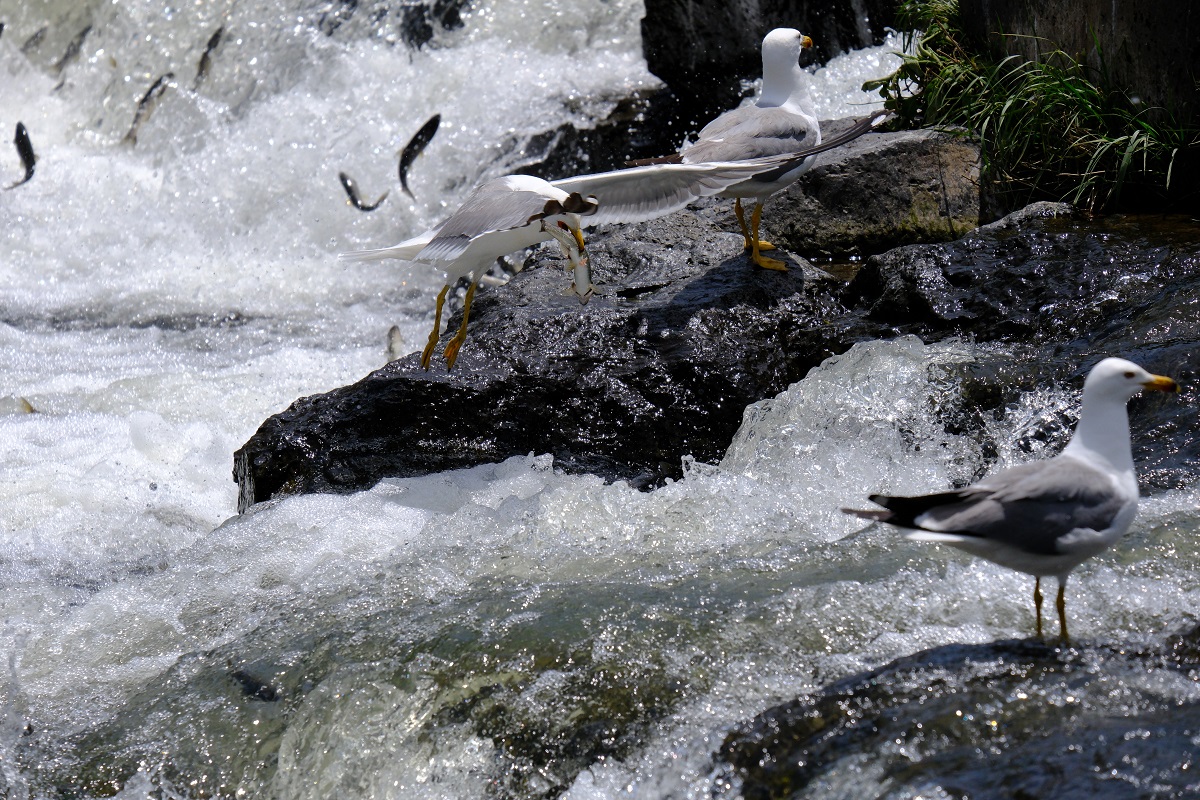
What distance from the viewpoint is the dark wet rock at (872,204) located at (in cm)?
662

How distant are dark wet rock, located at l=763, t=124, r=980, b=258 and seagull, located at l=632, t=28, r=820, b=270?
84 cm

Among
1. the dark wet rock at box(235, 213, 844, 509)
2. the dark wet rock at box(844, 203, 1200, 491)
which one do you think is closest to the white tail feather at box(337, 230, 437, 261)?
the dark wet rock at box(235, 213, 844, 509)

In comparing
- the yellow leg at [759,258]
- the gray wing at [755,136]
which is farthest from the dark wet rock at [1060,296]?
the gray wing at [755,136]

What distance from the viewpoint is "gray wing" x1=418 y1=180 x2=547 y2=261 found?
469 centimetres

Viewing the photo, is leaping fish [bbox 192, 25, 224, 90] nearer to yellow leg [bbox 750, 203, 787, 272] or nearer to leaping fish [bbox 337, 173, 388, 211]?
leaping fish [bbox 337, 173, 388, 211]

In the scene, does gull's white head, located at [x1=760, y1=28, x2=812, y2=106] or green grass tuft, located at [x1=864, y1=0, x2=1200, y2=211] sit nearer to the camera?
gull's white head, located at [x1=760, y1=28, x2=812, y2=106]

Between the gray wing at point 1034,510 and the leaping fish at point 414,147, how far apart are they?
7246 mm

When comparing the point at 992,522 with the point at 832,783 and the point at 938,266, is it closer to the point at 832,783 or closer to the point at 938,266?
the point at 832,783

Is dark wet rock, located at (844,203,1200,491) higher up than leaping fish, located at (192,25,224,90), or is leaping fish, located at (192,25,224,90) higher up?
dark wet rock, located at (844,203,1200,491)

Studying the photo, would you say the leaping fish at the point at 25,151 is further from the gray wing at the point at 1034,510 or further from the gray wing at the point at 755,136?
the gray wing at the point at 1034,510

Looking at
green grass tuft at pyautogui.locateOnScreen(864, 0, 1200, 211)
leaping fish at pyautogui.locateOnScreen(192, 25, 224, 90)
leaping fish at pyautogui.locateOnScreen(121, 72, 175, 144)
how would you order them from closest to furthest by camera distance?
green grass tuft at pyautogui.locateOnScreen(864, 0, 1200, 211) → leaping fish at pyautogui.locateOnScreen(121, 72, 175, 144) → leaping fish at pyautogui.locateOnScreen(192, 25, 224, 90)

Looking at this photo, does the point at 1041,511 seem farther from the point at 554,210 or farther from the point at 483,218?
the point at 483,218

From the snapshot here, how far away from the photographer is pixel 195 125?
10.8 m

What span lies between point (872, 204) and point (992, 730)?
4.53m
